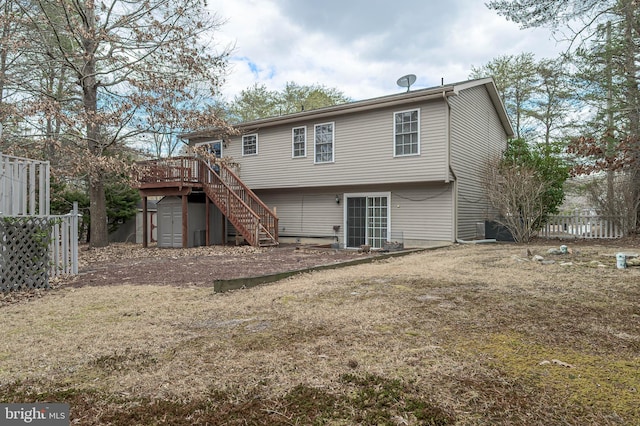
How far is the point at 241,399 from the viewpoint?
2.15m

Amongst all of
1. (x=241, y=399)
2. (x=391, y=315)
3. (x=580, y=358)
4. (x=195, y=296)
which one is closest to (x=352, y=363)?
(x=241, y=399)

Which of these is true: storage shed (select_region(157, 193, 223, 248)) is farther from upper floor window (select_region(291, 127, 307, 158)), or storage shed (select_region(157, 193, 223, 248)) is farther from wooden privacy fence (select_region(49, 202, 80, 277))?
Result: wooden privacy fence (select_region(49, 202, 80, 277))

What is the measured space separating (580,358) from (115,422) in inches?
113

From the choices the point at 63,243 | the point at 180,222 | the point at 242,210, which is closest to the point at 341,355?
the point at 63,243

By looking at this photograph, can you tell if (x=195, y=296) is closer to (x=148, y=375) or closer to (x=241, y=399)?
(x=148, y=375)

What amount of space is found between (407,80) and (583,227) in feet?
25.7

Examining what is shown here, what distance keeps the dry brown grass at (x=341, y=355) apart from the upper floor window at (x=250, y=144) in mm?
11564

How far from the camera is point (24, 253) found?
18.6 feet

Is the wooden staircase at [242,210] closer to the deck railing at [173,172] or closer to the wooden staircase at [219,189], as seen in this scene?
the wooden staircase at [219,189]

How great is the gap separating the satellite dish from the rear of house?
1548 millimetres

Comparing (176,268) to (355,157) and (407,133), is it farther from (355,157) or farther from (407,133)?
(407,133)

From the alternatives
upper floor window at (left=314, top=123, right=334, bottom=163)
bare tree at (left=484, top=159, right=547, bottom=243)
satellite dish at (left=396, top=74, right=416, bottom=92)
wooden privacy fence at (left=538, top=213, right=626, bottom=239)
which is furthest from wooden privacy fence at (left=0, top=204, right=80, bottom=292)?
wooden privacy fence at (left=538, top=213, right=626, bottom=239)

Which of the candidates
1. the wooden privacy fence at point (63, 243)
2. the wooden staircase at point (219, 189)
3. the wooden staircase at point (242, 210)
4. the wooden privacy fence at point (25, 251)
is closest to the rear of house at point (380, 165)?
the wooden staircase at point (242, 210)

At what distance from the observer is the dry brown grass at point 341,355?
6.64 ft
